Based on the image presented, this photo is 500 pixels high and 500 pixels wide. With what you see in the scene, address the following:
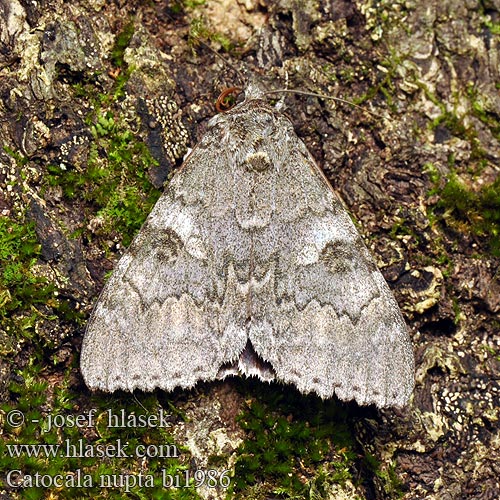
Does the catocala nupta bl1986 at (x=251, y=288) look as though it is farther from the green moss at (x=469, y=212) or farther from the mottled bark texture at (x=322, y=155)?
the green moss at (x=469, y=212)

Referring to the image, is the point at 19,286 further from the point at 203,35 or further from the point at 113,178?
the point at 203,35

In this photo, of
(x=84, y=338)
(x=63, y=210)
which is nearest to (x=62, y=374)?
(x=84, y=338)

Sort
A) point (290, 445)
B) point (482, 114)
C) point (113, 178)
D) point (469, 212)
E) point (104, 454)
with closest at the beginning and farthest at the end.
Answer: point (104, 454), point (290, 445), point (113, 178), point (469, 212), point (482, 114)

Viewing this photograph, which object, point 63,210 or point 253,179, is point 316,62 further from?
point 63,210

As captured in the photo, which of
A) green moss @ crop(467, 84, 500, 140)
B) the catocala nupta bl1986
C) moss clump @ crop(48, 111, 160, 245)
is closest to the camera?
the catocala nupta bl1986

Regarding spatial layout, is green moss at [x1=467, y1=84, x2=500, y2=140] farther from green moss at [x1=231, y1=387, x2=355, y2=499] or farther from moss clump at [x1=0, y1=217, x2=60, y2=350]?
moss clump at [x1=0, y1=217, x2=60, y2=350]

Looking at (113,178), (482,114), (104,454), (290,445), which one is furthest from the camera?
(482,114)

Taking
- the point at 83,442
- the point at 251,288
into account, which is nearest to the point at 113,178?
the point at 251,288

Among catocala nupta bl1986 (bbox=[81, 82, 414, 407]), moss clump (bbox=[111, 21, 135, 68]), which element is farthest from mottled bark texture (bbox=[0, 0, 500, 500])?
catocala nupta bl1986 (bbox=[81, 82, 414, 407])
